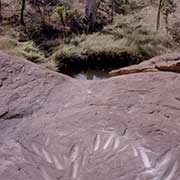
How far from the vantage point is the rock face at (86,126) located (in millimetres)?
2203

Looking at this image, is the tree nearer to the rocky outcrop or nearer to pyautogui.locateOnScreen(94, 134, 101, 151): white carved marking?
the rocky outcrop

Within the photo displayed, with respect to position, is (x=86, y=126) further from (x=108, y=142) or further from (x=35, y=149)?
(x=35, y=149)

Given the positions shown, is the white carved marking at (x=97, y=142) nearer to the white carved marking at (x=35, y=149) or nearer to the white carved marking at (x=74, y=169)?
the white carved marking at (x=74, y=169)

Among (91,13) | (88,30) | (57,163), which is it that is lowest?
(88,30)

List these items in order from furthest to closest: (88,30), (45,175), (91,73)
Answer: (88,30) < (91,73) < (45,175)

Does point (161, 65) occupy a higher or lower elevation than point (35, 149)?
lower

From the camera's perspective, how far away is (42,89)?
2.93 metres

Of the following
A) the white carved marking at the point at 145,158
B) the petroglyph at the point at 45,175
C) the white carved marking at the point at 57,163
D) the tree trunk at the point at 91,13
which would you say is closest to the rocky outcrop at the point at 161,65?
the white carved marking at the point at 145,158

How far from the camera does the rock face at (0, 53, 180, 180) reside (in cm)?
220

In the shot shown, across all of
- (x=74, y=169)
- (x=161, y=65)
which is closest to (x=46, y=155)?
(x=74, y=169)

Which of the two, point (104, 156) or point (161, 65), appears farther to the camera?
point (161, 65)

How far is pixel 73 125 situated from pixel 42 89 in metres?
0.49

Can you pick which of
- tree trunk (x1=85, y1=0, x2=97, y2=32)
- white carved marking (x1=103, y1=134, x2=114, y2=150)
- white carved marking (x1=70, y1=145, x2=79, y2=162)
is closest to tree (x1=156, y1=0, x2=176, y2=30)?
tree trunk (x1=85, y1=0, x2=97, y2=32)

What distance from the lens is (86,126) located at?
2512mm
